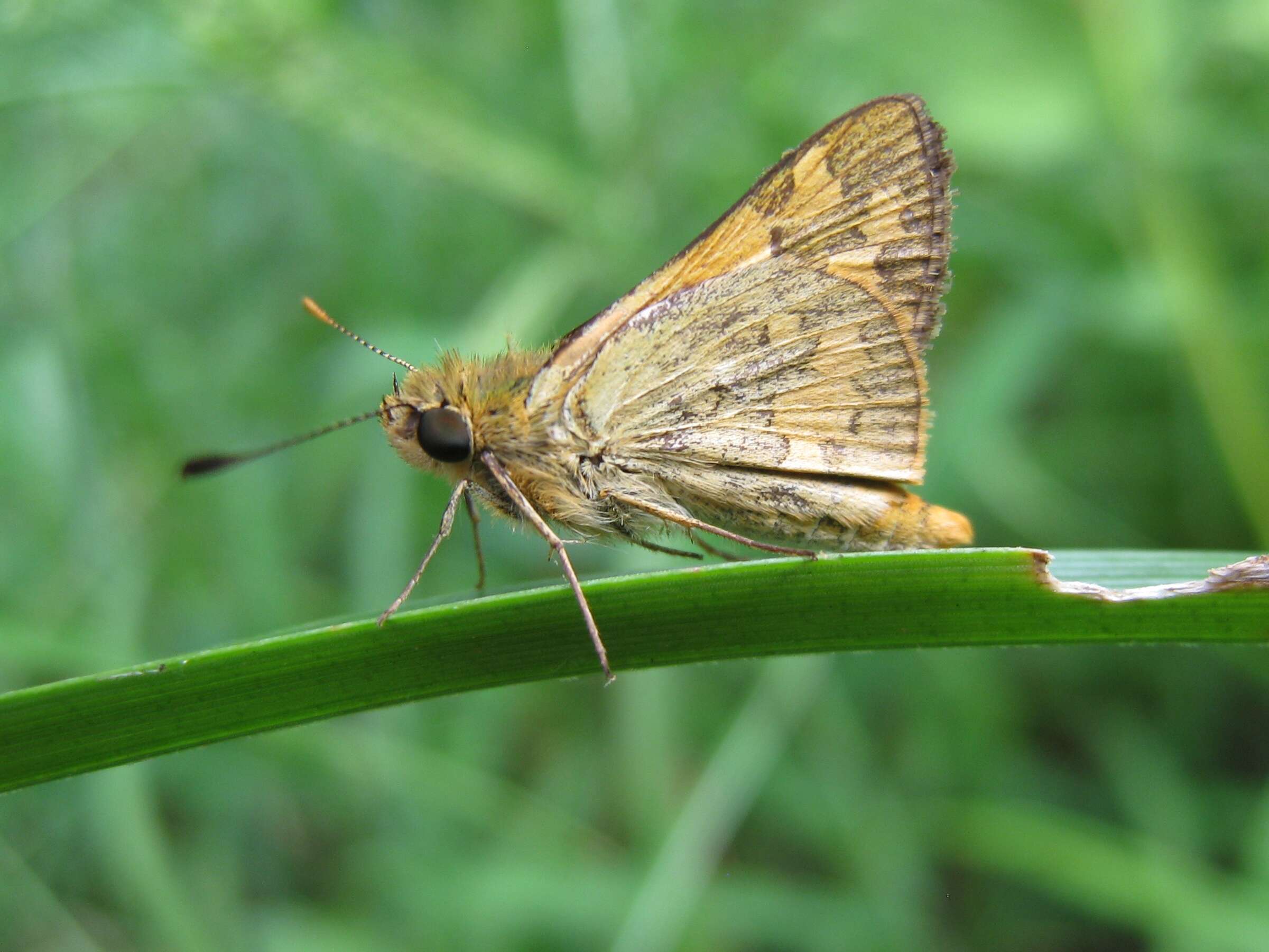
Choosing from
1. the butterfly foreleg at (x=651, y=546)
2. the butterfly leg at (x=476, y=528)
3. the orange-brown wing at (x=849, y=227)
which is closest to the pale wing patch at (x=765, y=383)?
the orange-brown wing at (x=849, y=227)

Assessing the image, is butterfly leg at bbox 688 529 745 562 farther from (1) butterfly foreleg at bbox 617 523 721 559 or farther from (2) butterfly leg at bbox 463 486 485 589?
(2) butterfly leg at bbox 463 486 485 589

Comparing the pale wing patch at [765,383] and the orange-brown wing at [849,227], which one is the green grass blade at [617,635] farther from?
the orange-brown wing at [849,227]

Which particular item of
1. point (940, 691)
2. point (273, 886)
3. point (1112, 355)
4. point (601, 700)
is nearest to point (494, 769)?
point (601, 700)

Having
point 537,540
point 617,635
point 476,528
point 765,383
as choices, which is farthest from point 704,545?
point 537,540

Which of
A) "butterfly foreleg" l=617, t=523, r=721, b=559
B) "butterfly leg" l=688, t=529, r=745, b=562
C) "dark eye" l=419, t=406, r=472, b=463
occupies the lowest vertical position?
"butterfly leg" l=688, t=529, r=745, b=562

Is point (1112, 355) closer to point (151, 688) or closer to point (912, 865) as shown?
point (912, 865)

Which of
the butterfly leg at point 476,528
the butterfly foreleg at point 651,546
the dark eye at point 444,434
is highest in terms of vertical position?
the dark eye at point 444,434

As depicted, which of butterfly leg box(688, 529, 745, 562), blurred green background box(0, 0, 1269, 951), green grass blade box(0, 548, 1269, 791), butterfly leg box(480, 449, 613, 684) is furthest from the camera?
blurred green background box(0, 0, 1269, 951)

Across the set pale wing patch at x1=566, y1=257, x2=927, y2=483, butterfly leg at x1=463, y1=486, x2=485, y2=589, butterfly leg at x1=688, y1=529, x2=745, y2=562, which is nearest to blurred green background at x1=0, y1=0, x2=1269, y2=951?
butterfly leg at x1=463, y1=486, x2=485, y2=589
